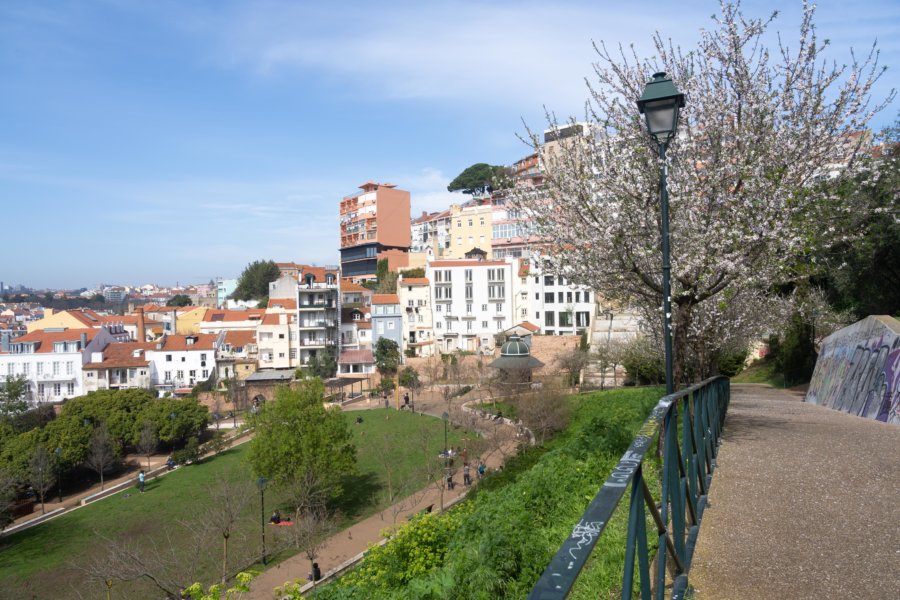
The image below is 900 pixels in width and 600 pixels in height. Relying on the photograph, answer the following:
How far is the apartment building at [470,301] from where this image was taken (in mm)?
69562

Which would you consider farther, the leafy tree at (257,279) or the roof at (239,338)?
the leafy tree at (257,279)

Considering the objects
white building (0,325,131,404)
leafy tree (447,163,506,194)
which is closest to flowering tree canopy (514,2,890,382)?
white building (0,325,131,404)

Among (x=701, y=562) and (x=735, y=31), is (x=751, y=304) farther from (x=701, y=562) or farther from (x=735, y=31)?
(x=701, y=562)

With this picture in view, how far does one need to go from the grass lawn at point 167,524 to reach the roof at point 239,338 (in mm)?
30539

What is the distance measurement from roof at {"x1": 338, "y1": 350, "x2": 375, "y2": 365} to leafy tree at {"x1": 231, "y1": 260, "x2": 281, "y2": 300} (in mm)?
43780

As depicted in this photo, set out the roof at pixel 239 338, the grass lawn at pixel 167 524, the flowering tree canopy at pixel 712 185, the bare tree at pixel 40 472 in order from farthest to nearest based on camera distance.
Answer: the roof at pixel 239 338
the bare tree at pixel 40 472
the grass lawn at pixel 167 524
the flowering tree canopy at pixel 712 185

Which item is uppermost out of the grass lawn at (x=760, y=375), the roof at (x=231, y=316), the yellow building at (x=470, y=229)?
the yellow building at (x=470, y=229)

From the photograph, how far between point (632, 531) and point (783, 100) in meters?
11.7

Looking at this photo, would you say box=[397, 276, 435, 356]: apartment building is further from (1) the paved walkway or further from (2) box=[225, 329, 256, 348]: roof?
(1) the paved walkway

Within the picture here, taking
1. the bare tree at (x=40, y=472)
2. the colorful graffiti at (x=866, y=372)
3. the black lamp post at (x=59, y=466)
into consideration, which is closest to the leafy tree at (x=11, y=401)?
the black lamp post at (x=59, y=466)

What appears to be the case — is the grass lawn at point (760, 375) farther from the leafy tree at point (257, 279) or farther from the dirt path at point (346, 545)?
the leafy tree at point (257, 279)

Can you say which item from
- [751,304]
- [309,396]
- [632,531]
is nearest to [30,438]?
A: [309,396]

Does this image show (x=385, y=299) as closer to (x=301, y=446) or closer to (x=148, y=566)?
(x=301, y=446)

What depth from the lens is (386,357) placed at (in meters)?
65.8
